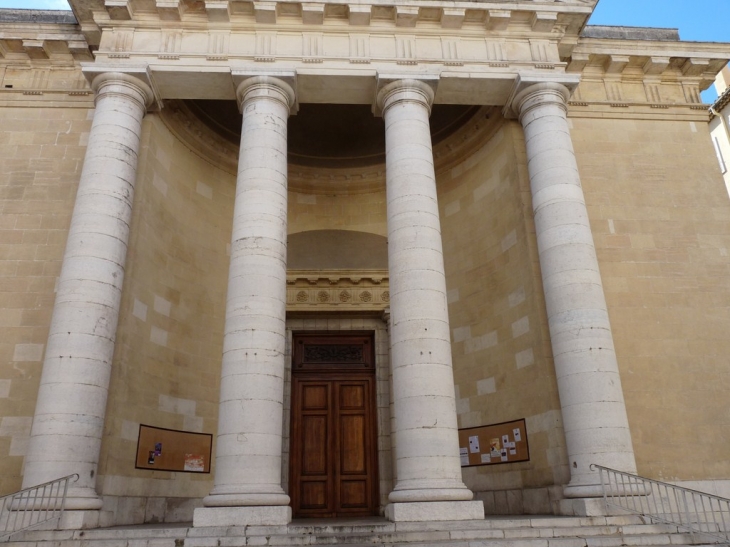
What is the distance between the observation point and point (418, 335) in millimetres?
10195

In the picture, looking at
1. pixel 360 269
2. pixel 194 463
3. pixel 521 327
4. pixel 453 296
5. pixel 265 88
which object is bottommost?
pixel 194 463

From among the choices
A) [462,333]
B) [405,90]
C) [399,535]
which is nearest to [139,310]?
[399,535]

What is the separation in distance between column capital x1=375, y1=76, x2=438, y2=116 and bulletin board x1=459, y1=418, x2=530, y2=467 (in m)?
7.02

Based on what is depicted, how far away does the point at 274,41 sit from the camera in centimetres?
1273

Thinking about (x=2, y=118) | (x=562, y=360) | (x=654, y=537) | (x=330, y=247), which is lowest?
(x=654, y=537)

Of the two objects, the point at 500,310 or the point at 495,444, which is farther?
the point at 500,310

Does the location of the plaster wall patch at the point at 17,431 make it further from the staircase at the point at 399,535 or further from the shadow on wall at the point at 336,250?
the shadow on wall at the point at 336,250

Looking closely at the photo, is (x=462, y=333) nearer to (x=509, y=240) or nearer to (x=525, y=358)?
(x=525, y=358)

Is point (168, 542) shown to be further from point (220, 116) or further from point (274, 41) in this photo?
point (220, 116)

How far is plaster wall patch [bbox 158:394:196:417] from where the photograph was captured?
12172 mm

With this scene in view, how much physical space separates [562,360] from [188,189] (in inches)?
375

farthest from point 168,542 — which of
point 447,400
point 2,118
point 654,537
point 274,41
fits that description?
point 2,118

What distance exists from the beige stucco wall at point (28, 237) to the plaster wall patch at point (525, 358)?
957 centimetres

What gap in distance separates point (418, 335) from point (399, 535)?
327cm
